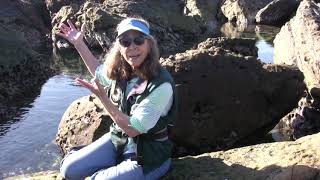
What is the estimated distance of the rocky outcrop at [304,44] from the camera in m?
15.0

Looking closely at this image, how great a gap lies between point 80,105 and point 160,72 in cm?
633

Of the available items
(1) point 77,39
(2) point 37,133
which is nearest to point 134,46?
(1) point 77,39

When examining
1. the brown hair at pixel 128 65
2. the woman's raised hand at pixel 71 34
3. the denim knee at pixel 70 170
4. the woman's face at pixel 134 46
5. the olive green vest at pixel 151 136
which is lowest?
the denim knee at pixel 70 170

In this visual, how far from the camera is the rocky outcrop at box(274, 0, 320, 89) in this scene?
15.0 meters

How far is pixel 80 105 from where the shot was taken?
13.0 meters

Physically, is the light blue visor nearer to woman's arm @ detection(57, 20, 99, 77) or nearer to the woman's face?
the woman's face

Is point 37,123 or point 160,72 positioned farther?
point 37,123

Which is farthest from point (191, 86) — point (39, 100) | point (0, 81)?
point (0, 81)

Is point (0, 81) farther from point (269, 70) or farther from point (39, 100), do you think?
point (269, 70)

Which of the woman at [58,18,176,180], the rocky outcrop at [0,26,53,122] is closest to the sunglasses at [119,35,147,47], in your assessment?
the woman at [58,18,176,180]

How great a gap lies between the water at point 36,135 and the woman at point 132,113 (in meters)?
6.19

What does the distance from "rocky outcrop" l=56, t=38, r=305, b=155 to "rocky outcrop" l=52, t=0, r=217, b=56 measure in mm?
18878

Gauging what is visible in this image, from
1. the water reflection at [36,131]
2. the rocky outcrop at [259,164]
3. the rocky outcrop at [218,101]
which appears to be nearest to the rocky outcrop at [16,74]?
the water reflection at [36,131]

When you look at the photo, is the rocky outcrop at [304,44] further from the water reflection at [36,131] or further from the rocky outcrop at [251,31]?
the rocky outcrop at [251,31]
